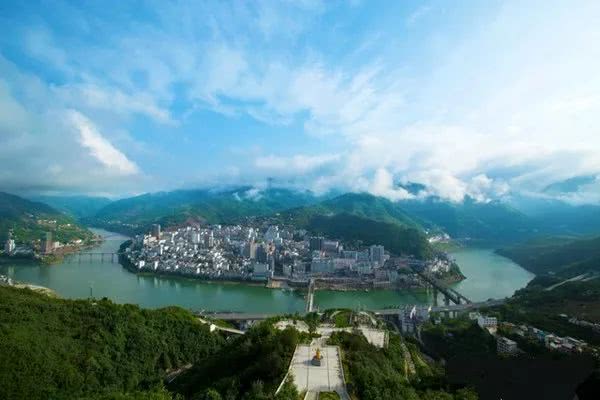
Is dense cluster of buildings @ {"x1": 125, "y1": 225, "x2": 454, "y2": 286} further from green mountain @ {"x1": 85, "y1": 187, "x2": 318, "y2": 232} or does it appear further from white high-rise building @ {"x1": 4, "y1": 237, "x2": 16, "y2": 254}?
green mountain @ {"x1": 85, "y1": 187, "x2": 318, "y2": 232}

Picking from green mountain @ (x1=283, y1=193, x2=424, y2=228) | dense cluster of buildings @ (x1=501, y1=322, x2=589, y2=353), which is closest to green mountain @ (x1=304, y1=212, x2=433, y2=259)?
green mountain @ (x1=283, y1=193, x2=424, y2=228)

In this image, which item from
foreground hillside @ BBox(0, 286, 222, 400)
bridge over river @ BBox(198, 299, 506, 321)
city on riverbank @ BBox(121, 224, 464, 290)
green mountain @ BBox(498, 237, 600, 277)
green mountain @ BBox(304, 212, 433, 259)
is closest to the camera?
foreground hillside @ BBox(0, 286, 222, 400)

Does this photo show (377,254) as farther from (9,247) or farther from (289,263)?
(9,247)

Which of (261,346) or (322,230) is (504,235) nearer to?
(322,230)

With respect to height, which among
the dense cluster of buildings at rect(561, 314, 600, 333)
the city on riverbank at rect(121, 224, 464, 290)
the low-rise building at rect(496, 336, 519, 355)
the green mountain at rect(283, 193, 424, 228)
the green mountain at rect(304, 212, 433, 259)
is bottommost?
the low-rise building at rect(496, 336, 519, 355)

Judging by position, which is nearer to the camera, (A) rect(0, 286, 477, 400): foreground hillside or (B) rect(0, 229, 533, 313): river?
(A) rect(0, 286, 477, 400): foreground hillside

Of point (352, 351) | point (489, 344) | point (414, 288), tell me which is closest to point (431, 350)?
point (489, 344)
